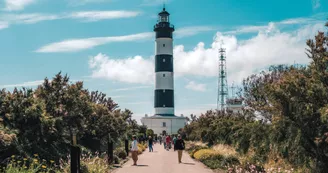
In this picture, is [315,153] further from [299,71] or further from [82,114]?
[82,114]

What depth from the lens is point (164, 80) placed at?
79188 mm

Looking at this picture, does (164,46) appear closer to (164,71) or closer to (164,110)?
(164,71)

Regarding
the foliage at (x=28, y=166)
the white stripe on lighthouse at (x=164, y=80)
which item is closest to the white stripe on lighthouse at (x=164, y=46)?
the white stripe on lighthouse at (x=164, y=80)

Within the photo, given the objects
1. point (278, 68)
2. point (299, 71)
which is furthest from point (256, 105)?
point (278, 68)

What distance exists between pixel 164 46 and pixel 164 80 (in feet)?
19.1

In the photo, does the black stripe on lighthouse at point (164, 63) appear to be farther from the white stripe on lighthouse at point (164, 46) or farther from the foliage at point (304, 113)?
the foliage at point (304, 113)

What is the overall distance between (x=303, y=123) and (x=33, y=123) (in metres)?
9.56

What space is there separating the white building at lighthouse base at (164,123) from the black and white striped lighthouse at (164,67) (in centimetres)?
505

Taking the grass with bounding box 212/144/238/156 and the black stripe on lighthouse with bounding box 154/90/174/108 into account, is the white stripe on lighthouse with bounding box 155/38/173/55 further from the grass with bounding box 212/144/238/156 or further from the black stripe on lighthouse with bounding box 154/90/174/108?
the grass with bounding box 212/144/238/156

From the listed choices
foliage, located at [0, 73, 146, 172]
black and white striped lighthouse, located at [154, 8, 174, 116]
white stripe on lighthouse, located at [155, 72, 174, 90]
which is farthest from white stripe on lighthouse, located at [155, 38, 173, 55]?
foliage, located at [0, 73, 146, 172]

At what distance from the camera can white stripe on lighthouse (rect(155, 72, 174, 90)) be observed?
78.6m

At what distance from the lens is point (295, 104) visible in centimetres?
1404

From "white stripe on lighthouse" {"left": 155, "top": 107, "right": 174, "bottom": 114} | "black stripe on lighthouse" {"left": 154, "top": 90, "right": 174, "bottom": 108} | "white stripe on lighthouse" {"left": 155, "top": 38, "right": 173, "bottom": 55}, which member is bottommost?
"white stripe on lighthouse" {"left": 155, "top": 107, "right": 174, "bottom": 114}

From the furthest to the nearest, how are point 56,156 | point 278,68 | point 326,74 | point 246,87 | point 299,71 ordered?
point 246,87 < point 278,68 < point 56,156 < point 299,71 < point 326,74
